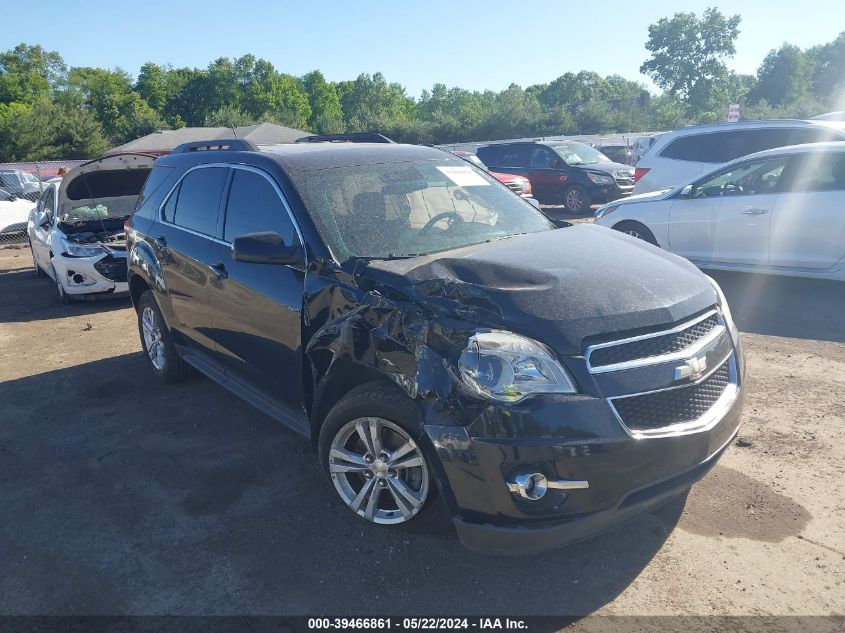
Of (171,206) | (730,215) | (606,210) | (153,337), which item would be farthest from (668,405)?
(606,210)

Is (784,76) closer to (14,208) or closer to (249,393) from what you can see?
(14,208)

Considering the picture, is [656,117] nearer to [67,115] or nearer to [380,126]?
[380,126]

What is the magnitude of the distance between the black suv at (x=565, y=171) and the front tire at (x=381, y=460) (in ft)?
45.3

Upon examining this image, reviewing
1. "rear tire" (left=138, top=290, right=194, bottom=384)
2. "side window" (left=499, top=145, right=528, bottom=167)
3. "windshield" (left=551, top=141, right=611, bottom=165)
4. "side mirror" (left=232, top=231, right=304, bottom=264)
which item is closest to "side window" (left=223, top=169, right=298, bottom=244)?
"side mirror" (left=232, top=231, right=304, bottom=264)

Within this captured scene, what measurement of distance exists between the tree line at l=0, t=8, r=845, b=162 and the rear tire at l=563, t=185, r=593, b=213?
749 inches

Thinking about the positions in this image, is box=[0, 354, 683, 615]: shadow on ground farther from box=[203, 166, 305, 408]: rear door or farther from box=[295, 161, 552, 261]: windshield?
box=[295, 161, 552, 261]: windshield

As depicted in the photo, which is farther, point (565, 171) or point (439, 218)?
point (565, 171)

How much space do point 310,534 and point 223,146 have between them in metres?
3.14

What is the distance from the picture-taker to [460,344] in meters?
2.81

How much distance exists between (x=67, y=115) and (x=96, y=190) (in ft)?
142

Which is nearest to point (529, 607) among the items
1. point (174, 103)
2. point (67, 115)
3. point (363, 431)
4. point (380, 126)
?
point (363, 431)

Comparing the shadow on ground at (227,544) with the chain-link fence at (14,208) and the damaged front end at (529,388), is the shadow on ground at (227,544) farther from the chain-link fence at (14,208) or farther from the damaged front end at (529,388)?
→ the chain-link fence at (14,208)

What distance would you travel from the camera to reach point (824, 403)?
15.2ft

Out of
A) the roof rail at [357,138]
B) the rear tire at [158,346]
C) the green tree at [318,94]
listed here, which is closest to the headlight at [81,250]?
the rear tire at [158,346]
